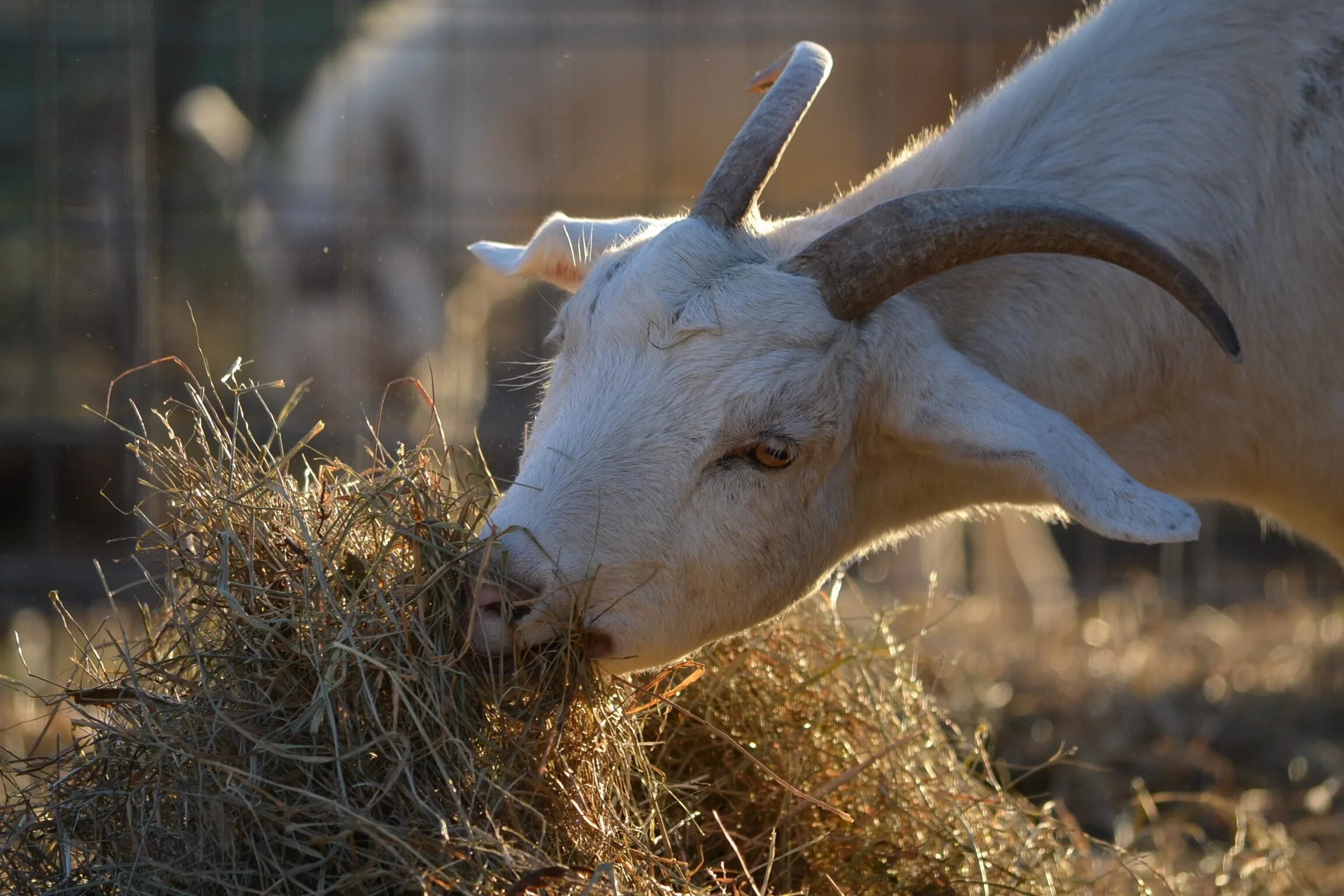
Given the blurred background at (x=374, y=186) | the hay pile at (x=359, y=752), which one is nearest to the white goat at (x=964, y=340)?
the hay pile at (x=359, y=752)

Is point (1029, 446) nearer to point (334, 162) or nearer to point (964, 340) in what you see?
point (964, 340)

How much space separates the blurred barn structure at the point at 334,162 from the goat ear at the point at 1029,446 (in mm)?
2674

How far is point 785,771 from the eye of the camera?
304 cm

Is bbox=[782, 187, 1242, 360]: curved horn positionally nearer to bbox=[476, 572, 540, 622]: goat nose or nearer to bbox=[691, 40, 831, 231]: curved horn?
bbox=[691, 40, 831, 231]: curved horn

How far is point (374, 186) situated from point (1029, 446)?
4.84 meters

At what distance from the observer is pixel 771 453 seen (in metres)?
2.47

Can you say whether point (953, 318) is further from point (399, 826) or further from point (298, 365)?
point (298, 365)

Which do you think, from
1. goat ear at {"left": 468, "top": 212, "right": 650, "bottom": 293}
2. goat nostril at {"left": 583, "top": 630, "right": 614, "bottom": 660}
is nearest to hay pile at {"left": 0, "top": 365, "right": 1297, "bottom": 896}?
goat nostril at {"left": 583, "top": 630, "right": 614, "bottom": 660}

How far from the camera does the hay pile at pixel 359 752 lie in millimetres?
2129

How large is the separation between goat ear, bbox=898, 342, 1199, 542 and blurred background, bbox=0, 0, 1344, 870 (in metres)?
2.62

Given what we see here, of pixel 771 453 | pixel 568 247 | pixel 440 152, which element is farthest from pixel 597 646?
pixel 440 152

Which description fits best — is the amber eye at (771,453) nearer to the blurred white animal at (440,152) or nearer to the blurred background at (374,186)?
the blurred background at (374,186)

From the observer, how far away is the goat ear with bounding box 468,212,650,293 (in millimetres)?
3176

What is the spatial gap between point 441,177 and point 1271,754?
472 centimetres
